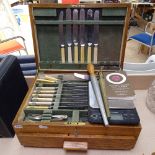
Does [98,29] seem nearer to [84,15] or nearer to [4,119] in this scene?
[84,15]

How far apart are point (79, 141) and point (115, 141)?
0.09 metres

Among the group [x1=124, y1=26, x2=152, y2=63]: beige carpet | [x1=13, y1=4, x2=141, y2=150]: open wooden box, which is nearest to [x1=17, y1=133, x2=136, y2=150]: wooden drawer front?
[x1=13, y1=4, x2=141, y2=150]: open wooden box

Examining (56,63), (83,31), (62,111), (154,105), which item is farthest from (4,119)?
(154,105)

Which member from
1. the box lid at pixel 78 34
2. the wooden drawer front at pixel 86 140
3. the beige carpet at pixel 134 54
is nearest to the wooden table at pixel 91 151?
the wooden drawer front at pixel 86 140

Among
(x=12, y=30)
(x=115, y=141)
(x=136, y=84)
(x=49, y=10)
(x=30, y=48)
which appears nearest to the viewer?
(x=115, y=141)

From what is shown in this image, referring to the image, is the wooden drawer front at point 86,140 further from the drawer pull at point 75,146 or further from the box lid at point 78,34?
the box lid at point 78,34

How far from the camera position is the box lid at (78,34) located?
59 cm

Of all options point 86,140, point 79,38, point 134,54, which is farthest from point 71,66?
→ point 134,54

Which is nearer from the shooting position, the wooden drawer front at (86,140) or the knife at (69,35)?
the wooden drawer front at (86,140)

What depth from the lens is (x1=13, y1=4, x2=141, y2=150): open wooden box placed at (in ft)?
1.56

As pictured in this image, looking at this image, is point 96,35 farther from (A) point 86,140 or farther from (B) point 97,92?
(A) point 86,140

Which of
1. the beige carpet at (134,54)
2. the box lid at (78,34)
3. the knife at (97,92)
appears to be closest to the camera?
the knife at (97,92)

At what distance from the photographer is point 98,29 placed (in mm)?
631

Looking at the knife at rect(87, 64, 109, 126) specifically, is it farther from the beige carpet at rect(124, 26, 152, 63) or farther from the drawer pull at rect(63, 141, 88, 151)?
the beige carpet at rect(124, 26, 152, 63)
